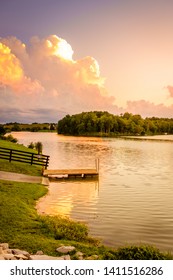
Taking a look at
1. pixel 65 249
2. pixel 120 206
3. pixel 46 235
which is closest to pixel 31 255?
pixel 65 249

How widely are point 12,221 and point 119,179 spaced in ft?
64.6

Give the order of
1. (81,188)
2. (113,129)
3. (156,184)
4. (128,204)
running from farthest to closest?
(113,129), (156,184), (81,188), (128,204)

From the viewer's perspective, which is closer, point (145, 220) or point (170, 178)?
point (145, 220)

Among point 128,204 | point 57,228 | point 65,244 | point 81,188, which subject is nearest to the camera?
point 65,244

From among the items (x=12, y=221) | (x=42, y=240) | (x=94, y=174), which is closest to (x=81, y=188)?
(x=94, y=174)

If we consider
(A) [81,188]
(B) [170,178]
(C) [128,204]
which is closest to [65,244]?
(C) [128,204]

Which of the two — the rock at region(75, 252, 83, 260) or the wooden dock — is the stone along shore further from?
the wooden dock

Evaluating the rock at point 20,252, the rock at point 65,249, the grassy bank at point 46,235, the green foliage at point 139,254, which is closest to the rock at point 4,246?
the grassy bank at point 46,235

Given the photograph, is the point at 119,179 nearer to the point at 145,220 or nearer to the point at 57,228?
the point at 145,220

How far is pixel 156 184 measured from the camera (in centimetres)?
3138

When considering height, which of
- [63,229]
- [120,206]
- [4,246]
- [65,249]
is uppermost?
[4,246]

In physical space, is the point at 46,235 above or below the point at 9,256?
below

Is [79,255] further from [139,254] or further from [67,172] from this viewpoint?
[67,172]

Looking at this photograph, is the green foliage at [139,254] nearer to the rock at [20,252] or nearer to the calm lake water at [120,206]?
the rock at [20,252]
